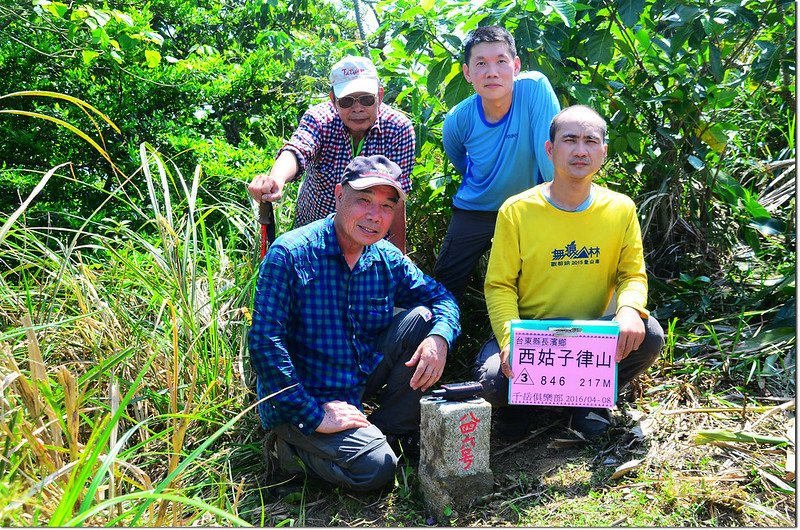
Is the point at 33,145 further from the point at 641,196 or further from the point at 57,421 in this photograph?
the point at 641,196

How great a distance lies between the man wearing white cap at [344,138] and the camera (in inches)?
128

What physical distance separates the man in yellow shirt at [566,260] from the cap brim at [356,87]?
2.61 ft

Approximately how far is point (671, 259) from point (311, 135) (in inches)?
→ 80.6

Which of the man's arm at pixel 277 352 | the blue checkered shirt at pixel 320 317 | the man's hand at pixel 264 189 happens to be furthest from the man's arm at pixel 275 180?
the man's arm at pixel 277 352

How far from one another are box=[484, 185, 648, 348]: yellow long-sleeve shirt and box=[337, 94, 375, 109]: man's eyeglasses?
0.77 m

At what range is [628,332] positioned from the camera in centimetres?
276

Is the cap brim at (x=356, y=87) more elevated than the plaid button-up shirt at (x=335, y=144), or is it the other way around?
the cap brim at (x=356, y=87)

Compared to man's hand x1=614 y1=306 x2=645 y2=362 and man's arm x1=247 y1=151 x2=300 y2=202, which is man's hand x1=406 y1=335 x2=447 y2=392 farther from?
man's arm x1=247 y1=151 x2=300 y2=202

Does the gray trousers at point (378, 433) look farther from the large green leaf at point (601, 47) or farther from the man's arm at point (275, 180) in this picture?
the large green leaf at point (601, 47)

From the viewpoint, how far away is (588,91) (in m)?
3.50

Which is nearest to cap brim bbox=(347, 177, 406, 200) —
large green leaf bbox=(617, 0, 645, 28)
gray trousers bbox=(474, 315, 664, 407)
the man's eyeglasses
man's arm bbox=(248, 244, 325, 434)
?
man's arm bbox=(248, 244, 325, 434)

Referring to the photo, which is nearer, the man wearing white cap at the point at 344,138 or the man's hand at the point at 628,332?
the man's hand at the point at 628,332

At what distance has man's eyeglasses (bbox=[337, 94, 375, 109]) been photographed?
10.7ft

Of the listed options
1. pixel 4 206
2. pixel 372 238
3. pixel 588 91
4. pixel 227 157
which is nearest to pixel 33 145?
pixel 4 206
